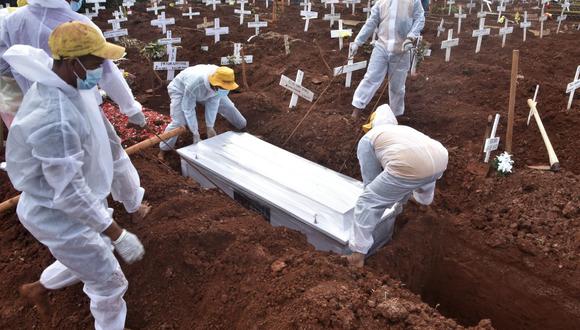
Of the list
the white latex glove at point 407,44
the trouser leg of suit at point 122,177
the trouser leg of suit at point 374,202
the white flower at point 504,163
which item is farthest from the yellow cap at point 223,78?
the white flower at point 504,163

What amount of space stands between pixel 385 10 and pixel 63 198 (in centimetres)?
490

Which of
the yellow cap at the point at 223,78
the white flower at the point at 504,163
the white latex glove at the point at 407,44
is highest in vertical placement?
the white latex glove at the point at 407,44

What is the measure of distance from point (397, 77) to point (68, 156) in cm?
481

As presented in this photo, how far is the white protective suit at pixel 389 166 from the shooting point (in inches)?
125

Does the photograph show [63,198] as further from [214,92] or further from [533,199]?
[533,199]

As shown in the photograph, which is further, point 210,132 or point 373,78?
point 373,78

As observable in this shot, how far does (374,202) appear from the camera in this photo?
3.37 meters

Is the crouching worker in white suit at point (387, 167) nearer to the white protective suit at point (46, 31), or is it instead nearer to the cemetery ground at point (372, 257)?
the cemetery ground at point (372, 257)

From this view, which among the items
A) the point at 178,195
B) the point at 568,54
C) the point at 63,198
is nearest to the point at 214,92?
the point at 178,195

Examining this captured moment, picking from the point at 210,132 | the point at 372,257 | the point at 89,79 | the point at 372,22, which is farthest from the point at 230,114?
the point at 89,79

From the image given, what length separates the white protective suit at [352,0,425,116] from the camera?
5746 mm

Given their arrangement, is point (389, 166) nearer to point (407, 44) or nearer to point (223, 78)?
point (223, 78)

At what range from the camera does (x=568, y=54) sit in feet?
29.6

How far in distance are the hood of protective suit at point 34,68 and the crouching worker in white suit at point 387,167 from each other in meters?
2.14
